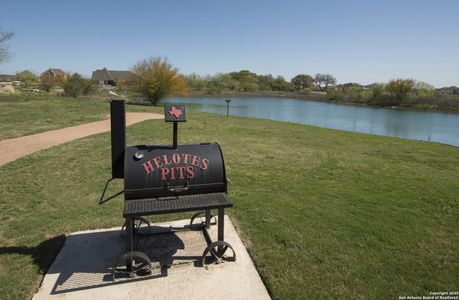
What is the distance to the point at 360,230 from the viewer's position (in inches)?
187

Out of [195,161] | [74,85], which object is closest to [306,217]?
[195,161]

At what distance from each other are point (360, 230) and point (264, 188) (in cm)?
224

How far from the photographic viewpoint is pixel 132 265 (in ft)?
11.8

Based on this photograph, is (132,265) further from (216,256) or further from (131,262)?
(216,256)

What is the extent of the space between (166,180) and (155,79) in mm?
32222

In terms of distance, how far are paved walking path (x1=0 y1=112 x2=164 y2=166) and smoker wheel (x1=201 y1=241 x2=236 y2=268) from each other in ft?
22.7

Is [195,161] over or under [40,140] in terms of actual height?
over

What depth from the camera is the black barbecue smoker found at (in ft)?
11.6

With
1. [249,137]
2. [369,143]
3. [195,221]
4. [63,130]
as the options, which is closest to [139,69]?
[63,130]

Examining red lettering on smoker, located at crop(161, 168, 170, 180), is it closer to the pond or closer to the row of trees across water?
the pond

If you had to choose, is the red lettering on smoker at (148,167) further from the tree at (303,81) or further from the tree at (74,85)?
the tree at (303,81)

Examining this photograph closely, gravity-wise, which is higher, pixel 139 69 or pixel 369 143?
pixel 139 69

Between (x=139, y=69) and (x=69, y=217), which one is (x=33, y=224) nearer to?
(x=69, y=217)

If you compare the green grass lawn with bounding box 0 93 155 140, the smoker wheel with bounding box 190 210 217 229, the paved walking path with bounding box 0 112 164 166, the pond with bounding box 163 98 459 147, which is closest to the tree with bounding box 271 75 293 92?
the pond with bounding box 163 98 459 147
